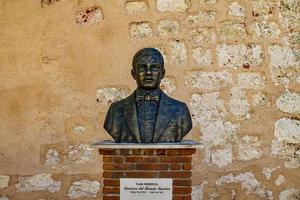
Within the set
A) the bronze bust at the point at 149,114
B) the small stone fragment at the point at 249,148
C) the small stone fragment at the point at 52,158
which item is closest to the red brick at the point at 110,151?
the bronze bust at the point at 149,114

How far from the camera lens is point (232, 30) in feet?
18.0

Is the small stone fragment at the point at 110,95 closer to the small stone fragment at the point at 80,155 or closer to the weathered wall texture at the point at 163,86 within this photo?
the weathered wall texture at the point at 163,86

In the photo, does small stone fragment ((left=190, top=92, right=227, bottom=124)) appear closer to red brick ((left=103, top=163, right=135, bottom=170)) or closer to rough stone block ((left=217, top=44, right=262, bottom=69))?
rough stone block ((left=217, top=44, right=262, bottom=69))

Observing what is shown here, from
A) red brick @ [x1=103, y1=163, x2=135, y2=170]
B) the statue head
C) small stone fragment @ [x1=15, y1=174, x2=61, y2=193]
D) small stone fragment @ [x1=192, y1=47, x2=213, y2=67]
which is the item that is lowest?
small stone fragment @ [x1=15, y1=174, x2=61, y2=193]

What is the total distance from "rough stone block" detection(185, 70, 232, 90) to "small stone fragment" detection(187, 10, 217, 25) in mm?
518

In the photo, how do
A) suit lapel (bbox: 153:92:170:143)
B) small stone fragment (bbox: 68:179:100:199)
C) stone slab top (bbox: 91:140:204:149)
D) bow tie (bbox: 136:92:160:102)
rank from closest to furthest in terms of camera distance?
stone slab top (bbox: 91:140:204:149)
suit lapel (bbox: 153:92:170:143)
bow tie (bbox: 136:92:160:102)
small stone fragment (bbox: 68:179:100:199)

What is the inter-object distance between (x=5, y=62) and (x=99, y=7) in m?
1.12

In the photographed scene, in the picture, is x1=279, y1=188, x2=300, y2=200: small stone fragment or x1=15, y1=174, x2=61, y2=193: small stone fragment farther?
x1=15, y1=174, x2=61, y2=193: small stone fragment

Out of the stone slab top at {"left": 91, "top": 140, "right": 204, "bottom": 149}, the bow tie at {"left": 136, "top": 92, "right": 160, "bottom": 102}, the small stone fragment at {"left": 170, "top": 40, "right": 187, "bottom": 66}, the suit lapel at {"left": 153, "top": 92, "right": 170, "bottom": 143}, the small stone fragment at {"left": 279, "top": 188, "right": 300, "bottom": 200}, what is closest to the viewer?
the stone slab top at {"left": 91, "top": 140, "right": 204, "bottom": 149}

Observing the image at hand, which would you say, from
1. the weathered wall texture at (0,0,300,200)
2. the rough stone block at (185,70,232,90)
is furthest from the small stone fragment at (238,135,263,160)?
the rough stone block at (185,70,232,90)

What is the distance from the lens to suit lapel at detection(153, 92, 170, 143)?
3764 mm

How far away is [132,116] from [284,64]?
2.24 m

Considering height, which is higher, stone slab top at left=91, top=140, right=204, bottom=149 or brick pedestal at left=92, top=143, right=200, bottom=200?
stone slab top at left=91, top=140, right=204, bottom=149

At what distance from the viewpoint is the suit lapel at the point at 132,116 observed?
3.78 m
